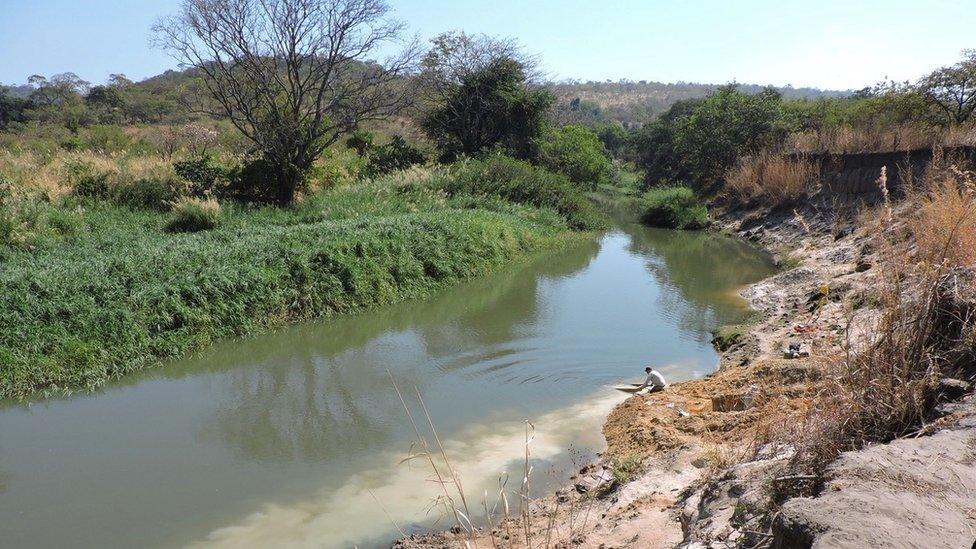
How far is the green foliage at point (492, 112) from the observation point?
2800cm

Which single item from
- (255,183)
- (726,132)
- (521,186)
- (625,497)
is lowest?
(625,497)

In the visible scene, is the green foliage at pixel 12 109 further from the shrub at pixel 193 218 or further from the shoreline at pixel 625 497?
the shoreline at pixel 625 497

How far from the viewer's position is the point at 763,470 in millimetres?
4164

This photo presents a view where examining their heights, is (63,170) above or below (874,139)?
above

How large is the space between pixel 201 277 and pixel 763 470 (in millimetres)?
8954

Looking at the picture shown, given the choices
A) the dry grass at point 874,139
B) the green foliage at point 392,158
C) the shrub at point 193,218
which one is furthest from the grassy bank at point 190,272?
the dry grass at point 874,139

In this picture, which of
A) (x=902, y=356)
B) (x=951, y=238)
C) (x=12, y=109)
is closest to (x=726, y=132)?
(x=951, y=238)

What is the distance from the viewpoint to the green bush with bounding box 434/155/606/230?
21875 millimetres

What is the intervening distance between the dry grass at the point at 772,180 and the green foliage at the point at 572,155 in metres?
6.57

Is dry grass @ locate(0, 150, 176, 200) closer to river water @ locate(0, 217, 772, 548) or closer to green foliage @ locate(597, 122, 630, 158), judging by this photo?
river water @ locate(0, 217, 772, 548)

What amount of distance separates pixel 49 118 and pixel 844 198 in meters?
38.3

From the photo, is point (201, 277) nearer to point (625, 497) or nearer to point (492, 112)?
point (625, 497)

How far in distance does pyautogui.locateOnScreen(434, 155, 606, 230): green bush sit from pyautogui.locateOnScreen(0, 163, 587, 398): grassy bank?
12.4 feet

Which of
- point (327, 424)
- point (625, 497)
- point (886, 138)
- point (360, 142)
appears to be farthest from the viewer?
point (360, 142)
